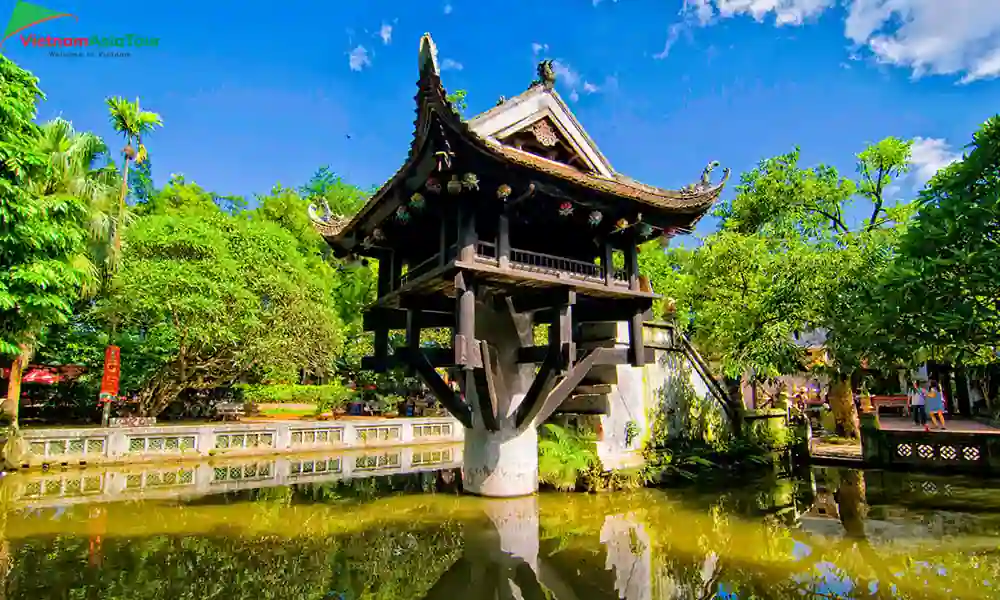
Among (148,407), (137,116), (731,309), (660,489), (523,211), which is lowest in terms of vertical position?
(660,489)

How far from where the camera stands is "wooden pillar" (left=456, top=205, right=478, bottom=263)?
789cm

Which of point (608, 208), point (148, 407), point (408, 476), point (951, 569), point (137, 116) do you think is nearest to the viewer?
point (951, 569)

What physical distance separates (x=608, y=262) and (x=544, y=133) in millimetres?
2415

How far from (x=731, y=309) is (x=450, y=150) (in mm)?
9699

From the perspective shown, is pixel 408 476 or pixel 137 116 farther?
pixel 137 116

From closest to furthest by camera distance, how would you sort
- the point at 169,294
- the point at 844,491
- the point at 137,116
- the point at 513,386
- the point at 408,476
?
1. the point at 513,386
2. the point at 844,491
3. the point at 408,476
4. the point at 169,294
5. the point at 137,116

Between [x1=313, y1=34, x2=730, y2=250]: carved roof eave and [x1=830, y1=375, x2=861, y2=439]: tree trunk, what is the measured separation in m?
9.86

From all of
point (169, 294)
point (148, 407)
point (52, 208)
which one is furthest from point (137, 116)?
point (52, 208)

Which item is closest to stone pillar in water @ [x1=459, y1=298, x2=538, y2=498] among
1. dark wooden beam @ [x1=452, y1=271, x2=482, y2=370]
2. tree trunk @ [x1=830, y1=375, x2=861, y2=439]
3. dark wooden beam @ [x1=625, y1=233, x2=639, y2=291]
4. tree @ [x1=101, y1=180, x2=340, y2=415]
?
dark wooden beam @ [x1=452, y1=271, x2=482, y2=370]

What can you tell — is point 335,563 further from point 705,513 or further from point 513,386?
point 705,513

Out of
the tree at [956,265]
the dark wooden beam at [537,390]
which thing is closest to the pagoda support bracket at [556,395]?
the dark wooden beam at [537,390]

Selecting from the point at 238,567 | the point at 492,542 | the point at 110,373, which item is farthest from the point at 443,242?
the point at 110,373

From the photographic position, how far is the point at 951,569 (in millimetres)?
5844

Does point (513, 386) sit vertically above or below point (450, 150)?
below
